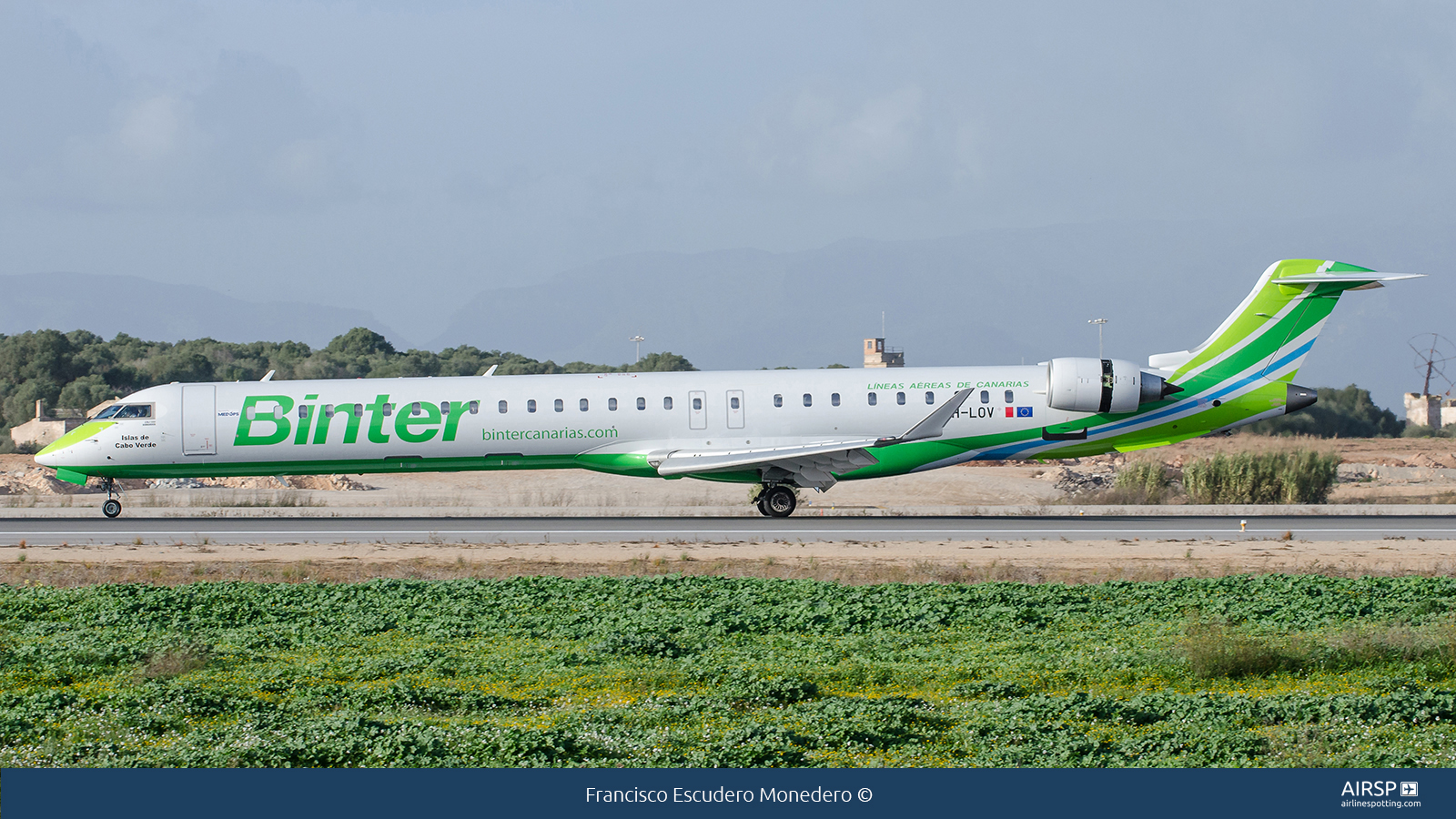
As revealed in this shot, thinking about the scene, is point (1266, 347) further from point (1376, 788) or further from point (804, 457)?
point (1376, 788)

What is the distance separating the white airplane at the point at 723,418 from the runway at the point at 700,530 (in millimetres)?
1304

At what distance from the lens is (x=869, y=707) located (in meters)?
10.7

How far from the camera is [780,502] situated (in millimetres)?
29391

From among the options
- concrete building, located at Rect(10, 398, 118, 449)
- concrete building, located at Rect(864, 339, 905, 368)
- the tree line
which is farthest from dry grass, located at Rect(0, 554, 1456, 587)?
concrete building, located at Rect(864, 339, 905, 368)

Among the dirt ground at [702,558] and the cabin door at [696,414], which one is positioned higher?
the cabin door at [696,414]

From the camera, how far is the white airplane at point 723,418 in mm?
29203

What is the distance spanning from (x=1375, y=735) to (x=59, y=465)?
2850 centimetres

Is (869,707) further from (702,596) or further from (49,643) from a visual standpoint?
(49,643)

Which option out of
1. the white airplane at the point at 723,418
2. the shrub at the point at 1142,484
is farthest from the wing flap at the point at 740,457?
the shrub at the point at 1142,484

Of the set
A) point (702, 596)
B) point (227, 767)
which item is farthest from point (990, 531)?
point (227, 767)

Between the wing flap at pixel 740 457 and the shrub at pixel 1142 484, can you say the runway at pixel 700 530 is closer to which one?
the wing flap at pixel 740 457

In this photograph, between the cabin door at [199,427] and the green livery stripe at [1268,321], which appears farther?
Answer: the green livery stripe at [1268,321]

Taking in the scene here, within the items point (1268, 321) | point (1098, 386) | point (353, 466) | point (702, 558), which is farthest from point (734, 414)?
point (1268, 321)

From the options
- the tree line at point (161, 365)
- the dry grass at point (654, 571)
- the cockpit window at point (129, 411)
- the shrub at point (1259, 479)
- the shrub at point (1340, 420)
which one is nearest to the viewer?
the dry grass at point (654, 571)
